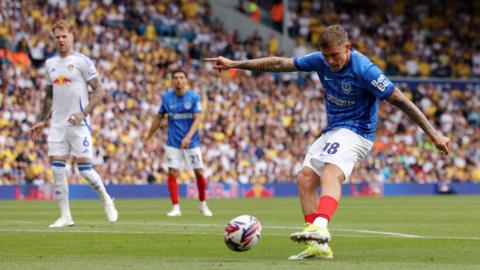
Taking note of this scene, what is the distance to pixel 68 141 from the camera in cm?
1527

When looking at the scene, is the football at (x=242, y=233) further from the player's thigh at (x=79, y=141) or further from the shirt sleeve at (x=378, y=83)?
the player's thigh at (x=79, y=141)

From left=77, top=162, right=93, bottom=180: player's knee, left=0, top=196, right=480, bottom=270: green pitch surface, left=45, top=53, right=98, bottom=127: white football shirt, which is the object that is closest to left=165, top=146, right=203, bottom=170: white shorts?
left=0, top=196, right=480, bottom=270: green pitch surface

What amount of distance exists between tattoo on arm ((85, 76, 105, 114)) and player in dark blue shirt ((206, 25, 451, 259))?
4578mm

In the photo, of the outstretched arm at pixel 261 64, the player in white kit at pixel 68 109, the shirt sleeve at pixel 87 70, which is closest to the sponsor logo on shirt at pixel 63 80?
the player in white kit at pixel 68 109

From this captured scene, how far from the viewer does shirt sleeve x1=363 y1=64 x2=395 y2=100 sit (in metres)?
9.93

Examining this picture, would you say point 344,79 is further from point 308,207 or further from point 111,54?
point 111,54

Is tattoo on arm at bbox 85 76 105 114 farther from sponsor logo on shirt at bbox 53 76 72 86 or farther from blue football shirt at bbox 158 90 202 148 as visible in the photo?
blue football shirt at bbox 158 90 202 148

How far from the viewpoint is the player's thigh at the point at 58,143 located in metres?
15.1

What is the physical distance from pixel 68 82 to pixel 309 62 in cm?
550

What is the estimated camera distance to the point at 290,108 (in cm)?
3784

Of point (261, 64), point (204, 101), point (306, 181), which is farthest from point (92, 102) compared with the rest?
point (204, 101)

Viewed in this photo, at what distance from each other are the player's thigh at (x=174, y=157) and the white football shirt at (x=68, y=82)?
5213mm

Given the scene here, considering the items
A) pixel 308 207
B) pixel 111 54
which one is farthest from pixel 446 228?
pixel 111 54

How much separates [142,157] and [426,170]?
37.2 feet
